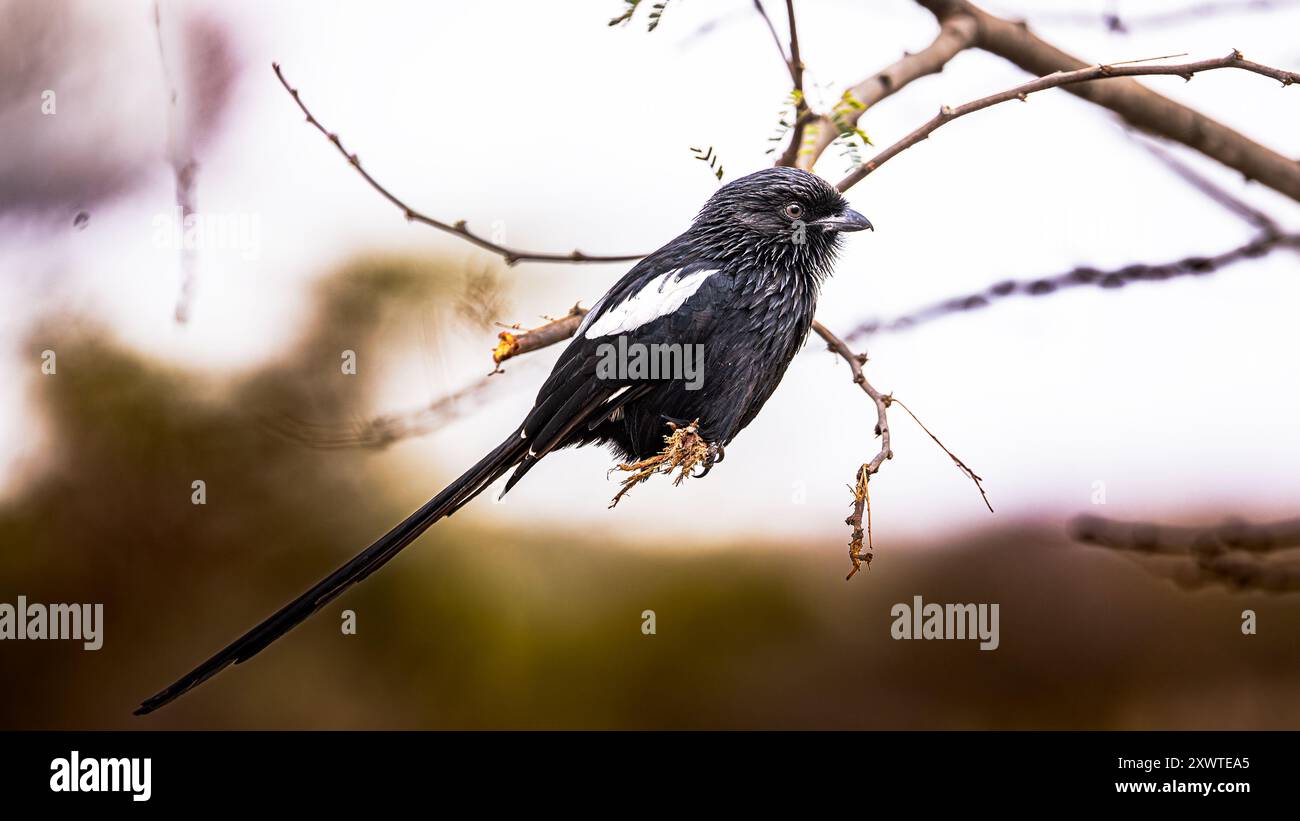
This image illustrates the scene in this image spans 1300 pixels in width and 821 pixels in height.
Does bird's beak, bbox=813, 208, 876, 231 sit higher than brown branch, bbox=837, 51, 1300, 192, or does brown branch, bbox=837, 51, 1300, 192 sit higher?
brown branch, bbox=837, 51, 1300, 192

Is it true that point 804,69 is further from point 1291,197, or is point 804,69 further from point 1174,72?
point 1291,197

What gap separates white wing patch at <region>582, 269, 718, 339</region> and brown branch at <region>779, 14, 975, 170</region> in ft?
0.95

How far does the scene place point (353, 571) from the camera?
161 cm

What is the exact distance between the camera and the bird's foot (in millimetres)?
1528

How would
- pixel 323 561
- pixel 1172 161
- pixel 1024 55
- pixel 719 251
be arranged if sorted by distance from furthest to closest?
pixel 323 561
pixel 1024 55
pixel 1172 161
pixel 719 251

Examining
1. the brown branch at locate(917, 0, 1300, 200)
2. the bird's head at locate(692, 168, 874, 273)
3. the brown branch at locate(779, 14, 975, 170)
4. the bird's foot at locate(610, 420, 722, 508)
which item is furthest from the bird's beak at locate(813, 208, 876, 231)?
the brown branch at locate(917, 0, 1300, 200)

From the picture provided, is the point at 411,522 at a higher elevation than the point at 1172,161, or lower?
lower

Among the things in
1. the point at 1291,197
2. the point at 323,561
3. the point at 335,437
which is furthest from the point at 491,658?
the point at 1291,197

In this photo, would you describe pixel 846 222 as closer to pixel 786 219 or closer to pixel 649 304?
pixel 786 219

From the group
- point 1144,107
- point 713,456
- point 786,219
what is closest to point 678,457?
point 713,456

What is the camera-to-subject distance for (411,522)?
5.42 ft

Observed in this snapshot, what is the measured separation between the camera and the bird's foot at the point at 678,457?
Answer: 1528 mm

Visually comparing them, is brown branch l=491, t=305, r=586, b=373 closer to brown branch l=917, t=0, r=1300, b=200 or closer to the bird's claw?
the bird's claw

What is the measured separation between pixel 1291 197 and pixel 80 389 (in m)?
3.65
